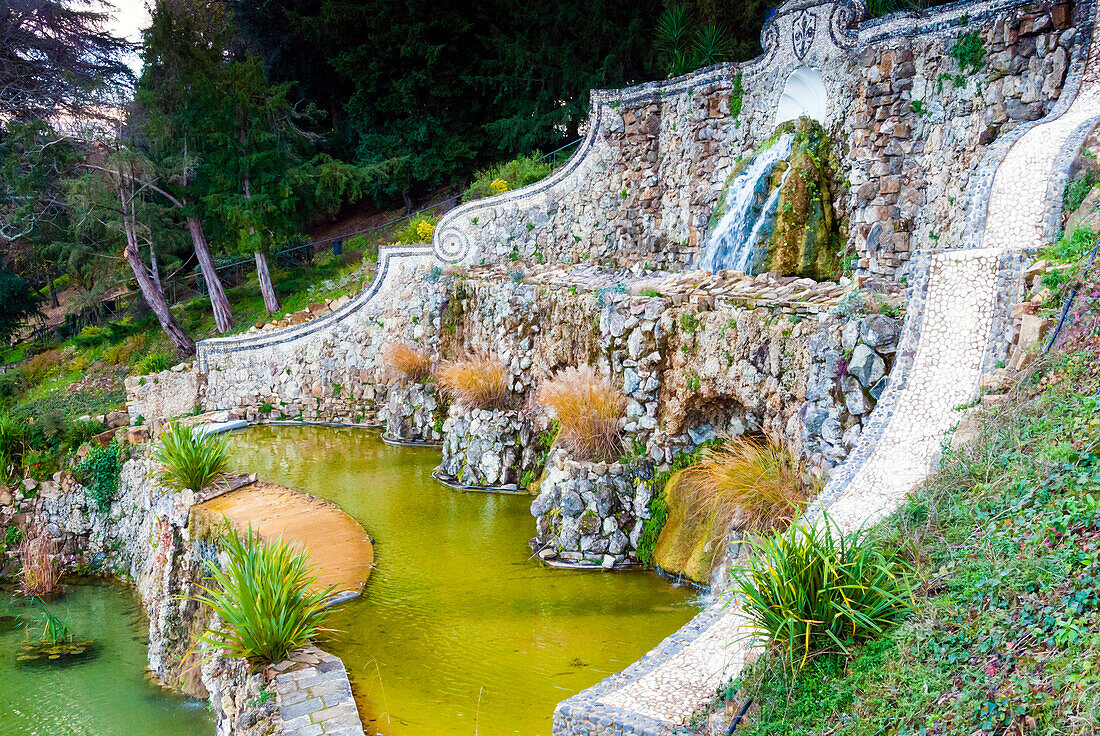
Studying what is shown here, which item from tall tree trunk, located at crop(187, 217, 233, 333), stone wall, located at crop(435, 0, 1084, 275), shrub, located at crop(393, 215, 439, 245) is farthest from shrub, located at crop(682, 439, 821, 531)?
tall tree trunk, located at crop(187, 217, 233, 333)

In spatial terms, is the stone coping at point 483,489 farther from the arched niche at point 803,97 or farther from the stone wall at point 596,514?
the arched niche at point 803,97

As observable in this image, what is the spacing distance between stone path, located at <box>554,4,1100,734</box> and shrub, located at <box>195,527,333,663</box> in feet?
7.25

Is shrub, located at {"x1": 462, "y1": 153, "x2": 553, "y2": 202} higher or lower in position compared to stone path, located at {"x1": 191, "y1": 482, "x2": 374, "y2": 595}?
higher

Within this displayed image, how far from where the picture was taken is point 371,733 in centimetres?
446

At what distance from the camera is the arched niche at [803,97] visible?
9.86m

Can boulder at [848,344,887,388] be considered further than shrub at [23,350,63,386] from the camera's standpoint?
No

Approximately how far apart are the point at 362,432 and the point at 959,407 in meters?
9.48

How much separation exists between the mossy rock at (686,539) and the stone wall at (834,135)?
284 centimetres

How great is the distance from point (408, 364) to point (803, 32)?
7.13 m

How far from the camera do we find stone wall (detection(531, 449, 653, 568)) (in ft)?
22.8

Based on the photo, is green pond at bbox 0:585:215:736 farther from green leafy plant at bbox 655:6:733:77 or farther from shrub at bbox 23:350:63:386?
green leafy plant at bbox 655:6:733:77

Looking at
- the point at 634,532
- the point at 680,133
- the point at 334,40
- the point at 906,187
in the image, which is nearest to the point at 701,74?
the point at 680,133

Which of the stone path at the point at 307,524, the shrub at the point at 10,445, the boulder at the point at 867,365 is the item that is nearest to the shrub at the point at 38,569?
the shrub at the point at 10,445

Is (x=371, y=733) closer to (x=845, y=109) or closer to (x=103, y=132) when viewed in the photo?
(x=845, y=109)
